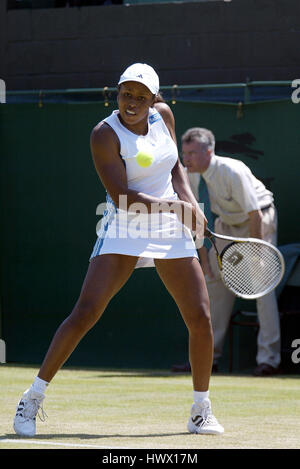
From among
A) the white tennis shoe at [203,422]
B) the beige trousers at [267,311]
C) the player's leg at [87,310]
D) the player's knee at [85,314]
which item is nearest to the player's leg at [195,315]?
the white tennis shoe at [203,422]

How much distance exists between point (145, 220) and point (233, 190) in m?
3.30

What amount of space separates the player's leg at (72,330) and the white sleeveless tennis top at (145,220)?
0.35 feet

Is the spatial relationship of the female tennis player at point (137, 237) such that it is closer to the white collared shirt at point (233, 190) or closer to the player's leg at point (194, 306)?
the player's leg at point (194, 306)

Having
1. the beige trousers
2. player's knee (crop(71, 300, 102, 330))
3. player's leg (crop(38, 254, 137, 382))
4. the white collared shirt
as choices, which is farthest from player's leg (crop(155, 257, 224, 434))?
→ the beige trousers

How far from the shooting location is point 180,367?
8602 millimetres

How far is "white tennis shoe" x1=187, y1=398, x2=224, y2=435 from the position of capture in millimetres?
4891

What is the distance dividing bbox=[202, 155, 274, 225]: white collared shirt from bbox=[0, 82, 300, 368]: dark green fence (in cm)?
49

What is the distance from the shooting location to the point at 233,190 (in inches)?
323

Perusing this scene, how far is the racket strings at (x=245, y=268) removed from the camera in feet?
19.9

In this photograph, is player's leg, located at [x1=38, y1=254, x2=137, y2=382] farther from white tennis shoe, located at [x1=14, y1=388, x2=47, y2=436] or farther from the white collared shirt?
the white collared shirt

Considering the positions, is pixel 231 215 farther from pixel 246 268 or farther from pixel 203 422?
pixel 203 422

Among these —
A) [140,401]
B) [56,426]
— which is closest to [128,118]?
[56,426]

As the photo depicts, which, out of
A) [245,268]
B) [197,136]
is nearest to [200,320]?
[245,268]
